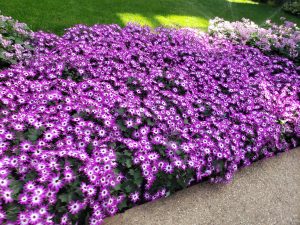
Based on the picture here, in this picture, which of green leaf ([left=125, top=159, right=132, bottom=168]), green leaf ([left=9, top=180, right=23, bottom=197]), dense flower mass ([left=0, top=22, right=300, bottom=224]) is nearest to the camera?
green leaf ([left=9, top=180, right=23, bottom=197])

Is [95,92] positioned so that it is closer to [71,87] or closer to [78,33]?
[71,87]

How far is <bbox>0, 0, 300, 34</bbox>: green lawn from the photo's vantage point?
629cm

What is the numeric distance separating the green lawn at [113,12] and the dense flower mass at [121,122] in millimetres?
1477

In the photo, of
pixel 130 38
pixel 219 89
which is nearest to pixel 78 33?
pixel 130 38

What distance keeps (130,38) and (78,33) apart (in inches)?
33.4

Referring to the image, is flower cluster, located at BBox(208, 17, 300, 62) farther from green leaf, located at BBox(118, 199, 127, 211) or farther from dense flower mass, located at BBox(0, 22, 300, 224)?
green leaf, located at BBox(118, 199, 127, 211)

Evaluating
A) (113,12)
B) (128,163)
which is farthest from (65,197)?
(113,12)

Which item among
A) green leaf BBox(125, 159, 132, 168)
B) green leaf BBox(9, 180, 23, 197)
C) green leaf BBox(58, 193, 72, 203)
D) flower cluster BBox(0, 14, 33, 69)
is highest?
flower cluster BBox(0, 14, 33, 69)

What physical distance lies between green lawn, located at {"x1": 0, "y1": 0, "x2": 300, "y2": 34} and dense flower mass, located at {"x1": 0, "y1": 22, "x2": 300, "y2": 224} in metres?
1.48

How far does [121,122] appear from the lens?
3.30 metres

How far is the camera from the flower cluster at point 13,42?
13.8 ft

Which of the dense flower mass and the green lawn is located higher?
the dense flower mass

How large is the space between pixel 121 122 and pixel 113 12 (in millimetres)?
5089

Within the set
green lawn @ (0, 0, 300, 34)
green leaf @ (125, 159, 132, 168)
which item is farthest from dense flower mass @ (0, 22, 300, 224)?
green lawn @ (0, 0, 300, 34)
